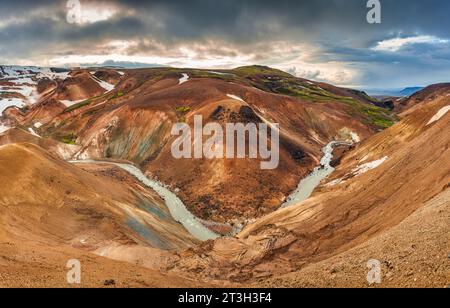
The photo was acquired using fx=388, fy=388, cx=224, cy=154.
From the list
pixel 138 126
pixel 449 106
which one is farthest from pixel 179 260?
pixel 138 126

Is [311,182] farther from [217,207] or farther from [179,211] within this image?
[179,211]

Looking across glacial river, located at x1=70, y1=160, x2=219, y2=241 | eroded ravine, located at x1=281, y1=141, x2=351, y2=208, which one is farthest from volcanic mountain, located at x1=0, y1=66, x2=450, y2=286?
eroded ravine, located at x1=281, y1=141, x2=351, y2=208

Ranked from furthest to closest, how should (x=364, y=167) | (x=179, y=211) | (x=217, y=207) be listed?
(x=179, y=211) < (x=364, y=167) < (x=217, y=207)

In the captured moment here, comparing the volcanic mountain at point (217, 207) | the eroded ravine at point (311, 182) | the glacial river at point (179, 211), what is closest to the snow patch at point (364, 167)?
the volcanic mountain at point (217, 207)

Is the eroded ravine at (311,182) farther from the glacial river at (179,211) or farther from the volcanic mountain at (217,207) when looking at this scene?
the glacial river at (179,211)

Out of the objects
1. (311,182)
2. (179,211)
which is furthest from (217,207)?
(311,182)

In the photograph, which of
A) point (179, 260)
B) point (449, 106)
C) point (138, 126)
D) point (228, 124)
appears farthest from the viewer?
point (138, 126)

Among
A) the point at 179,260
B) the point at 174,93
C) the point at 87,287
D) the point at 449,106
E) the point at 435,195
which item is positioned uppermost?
the point at 174,93
